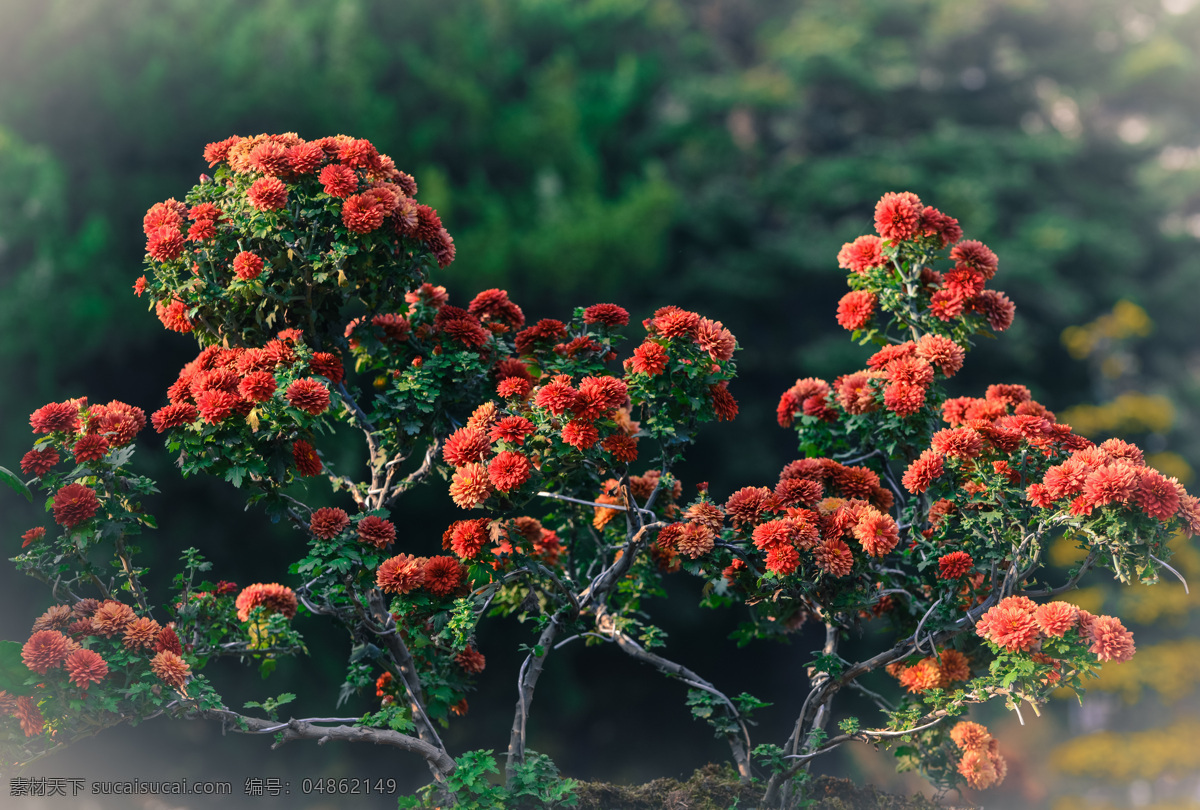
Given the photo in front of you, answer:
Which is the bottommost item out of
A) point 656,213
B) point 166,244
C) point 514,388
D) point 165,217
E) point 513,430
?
point 513,430

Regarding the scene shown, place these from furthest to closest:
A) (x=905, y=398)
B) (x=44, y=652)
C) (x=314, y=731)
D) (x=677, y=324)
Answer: (x=905, y=398)
(x=314, y=731)
(x=677, y=324)
(x=44, y=652)

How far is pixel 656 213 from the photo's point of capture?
23.9ft

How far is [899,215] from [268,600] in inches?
84.5

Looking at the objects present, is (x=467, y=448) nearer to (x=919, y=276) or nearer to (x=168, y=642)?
(x=168, y=642)

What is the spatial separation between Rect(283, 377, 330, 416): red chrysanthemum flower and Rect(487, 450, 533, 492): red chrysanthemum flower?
43cm

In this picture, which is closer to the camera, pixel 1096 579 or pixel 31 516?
pixel 31 516

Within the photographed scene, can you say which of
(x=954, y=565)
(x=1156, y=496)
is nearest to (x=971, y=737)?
(x=954, y=565)

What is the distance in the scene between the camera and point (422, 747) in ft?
8.63

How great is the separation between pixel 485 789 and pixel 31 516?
4.10 metres

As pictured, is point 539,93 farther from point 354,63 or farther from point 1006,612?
point 1006,612

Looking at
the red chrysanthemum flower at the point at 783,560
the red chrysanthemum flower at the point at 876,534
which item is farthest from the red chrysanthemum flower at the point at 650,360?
the red chrysanthemum flower at the point at 876,534

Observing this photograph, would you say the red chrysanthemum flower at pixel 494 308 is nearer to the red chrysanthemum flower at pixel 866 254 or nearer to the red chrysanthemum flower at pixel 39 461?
the red chrysanthemum flower at pixel 866 254

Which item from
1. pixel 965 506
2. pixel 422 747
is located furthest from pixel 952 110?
pixel 422 747

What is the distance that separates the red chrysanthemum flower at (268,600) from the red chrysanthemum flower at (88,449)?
1.84 ft
